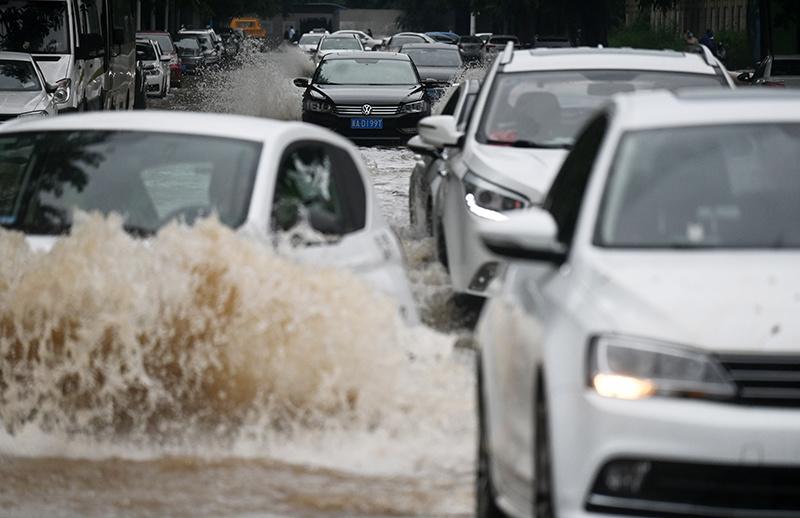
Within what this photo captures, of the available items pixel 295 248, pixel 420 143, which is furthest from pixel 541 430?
pixel 420 143

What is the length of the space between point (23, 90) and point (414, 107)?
21.5ft

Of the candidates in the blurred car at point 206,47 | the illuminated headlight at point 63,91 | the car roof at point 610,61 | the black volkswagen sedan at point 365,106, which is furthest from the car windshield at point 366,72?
the blurred car at point 206,47

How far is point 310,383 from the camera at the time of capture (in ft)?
26.8

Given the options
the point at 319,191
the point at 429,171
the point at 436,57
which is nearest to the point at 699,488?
the point at 319,191

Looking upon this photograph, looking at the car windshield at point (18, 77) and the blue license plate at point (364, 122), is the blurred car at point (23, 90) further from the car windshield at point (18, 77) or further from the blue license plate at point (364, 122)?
the blue license plate at point (364, 122)

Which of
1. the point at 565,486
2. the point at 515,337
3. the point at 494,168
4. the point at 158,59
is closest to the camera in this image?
the point at 565,486

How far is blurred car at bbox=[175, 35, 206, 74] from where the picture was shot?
2921 inches

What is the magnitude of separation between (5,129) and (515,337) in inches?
180

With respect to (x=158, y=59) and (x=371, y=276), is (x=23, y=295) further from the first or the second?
(x=158, y=59)

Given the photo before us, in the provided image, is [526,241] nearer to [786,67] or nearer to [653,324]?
[653,324]

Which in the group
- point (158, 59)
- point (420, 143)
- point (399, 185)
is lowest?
point (158, 59)

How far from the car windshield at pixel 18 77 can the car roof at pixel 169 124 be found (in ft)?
54.5

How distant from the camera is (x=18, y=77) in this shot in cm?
2625

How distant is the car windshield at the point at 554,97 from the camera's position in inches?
484
